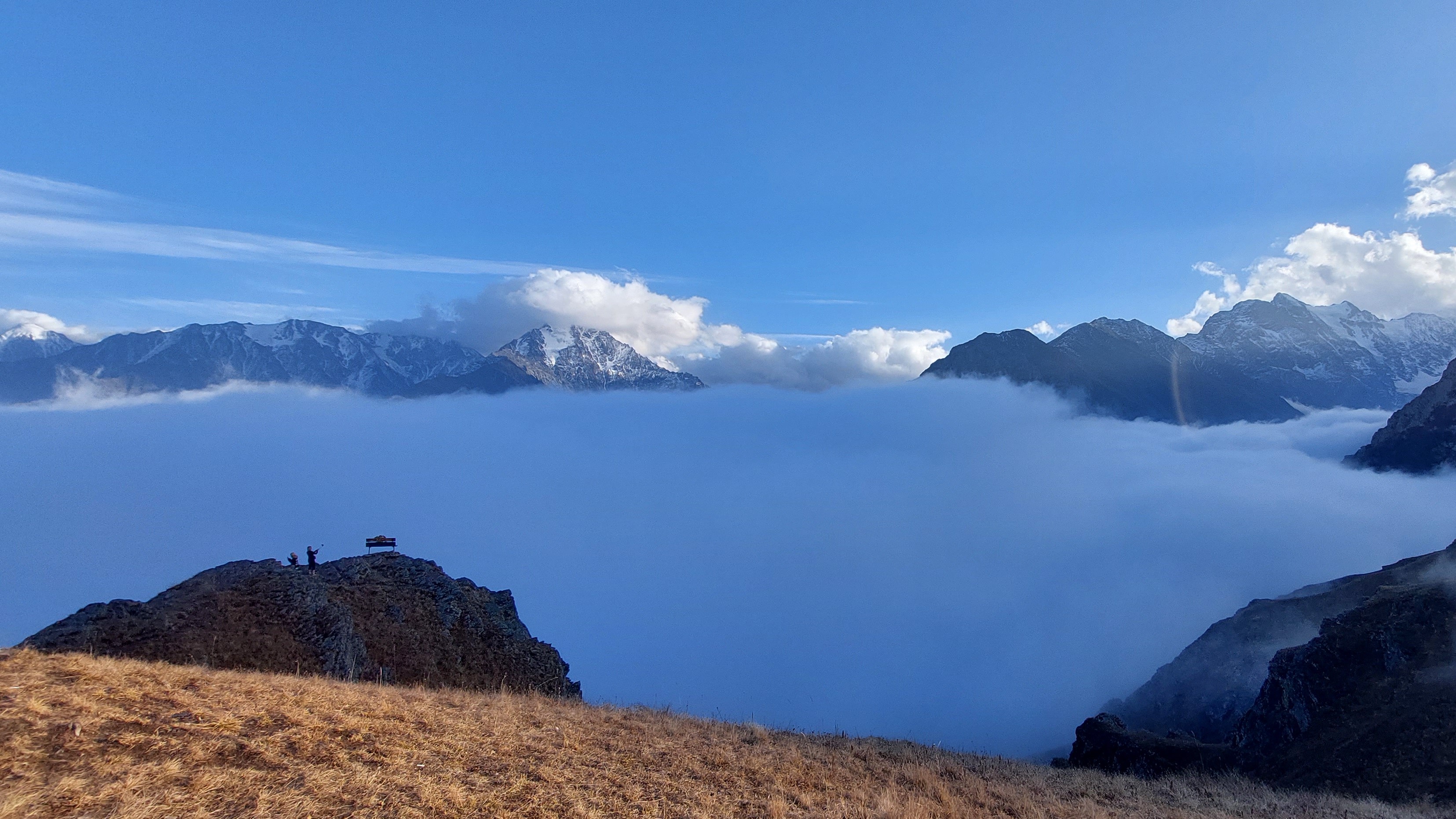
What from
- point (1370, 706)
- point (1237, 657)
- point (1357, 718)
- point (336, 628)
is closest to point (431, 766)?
point (336, 628)

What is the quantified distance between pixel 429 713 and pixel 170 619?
19655mm

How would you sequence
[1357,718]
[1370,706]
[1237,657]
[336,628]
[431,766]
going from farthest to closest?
1. [1237,657]
2. [1357,718]
3. [1370,706]
4. [336,628]
5. [431,766]

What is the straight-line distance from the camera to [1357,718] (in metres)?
48.4

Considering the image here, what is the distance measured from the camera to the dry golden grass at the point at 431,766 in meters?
11.1

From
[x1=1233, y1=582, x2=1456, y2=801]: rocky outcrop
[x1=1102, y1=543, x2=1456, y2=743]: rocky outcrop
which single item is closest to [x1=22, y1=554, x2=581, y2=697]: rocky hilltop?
[x1=1233, y1=582, x2=1456, y2=801]: rocky outcrop

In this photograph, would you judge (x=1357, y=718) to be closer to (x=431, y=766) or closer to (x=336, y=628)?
(x=431, y=766)

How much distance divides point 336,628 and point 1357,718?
71.6m

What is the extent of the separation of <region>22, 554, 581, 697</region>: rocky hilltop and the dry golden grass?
36.2 ft

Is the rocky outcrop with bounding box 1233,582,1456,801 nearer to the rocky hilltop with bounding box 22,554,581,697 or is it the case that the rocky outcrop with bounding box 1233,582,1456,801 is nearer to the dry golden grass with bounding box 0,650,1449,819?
the dry golden grass with bounding box 0,650,1449,819

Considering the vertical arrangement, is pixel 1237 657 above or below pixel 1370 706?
below

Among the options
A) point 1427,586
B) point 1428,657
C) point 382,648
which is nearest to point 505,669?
point 382,648

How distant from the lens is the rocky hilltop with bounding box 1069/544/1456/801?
38.9 metres

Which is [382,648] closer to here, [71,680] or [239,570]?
[239,570]

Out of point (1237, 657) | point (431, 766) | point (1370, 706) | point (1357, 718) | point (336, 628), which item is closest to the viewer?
point (431, 766)
